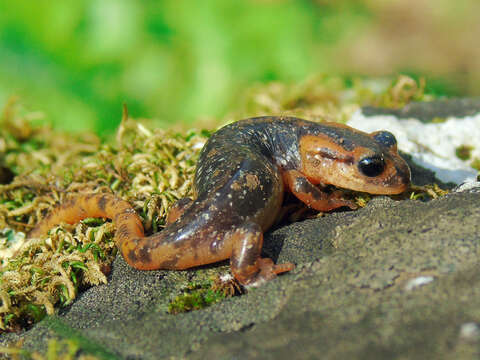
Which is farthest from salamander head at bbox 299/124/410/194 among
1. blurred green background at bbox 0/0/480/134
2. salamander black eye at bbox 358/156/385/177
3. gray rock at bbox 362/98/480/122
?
blurred green background at bbox 0/0/480/134

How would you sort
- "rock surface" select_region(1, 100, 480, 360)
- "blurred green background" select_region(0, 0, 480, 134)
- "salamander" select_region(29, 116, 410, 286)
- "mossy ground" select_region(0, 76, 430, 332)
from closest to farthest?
1. "rock surface" select_region(1, 100, 480, 360)
2. "salamander" select_region(29, 116, 410, 286)
3. "mossy ground" select_region(0, 76, 430, 332)
4. "blurred green background" select_region(0, 0, 480, 134)

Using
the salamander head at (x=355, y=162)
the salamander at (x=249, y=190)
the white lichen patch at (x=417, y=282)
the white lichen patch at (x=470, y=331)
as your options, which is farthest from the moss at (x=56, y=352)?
the salamander head at (x=355, y=162)

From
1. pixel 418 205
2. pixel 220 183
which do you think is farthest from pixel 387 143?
pixel 220 183

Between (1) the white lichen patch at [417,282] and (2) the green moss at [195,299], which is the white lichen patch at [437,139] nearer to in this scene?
(1) the white lichen patch at [417,282]

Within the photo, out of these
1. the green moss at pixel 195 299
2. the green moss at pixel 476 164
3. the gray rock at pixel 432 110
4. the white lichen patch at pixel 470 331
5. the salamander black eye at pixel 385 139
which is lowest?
the green moss at pixel 476 164

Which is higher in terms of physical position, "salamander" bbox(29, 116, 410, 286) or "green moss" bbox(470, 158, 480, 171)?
"salamander" bbox(29, 116, 410, 286)

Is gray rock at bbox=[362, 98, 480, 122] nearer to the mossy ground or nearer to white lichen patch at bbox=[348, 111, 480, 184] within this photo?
white lichen patch at bbox=[348, 111, 480, 184]

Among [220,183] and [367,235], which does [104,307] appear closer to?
[220,183]
